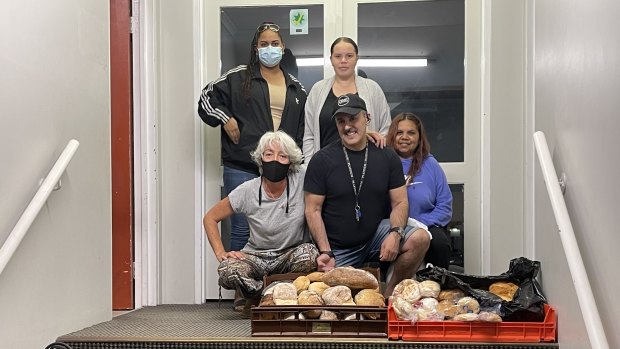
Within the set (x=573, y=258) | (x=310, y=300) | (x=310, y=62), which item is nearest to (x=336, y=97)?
(x=310, y=62)

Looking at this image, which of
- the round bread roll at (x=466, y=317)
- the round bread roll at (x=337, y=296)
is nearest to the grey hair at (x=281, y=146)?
the round bread roll at (x=337, y=296)

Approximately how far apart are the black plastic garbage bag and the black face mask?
78cm

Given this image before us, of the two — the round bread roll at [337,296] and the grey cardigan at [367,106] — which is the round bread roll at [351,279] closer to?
the round bread roll at [337,296]

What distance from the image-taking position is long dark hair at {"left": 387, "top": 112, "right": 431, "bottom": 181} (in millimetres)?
3752

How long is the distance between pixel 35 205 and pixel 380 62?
2.20 meters

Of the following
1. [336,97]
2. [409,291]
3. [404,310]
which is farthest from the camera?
[336,97]

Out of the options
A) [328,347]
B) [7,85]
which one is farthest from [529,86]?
[7,85]

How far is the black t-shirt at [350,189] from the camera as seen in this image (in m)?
3.48

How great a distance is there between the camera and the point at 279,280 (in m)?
3.25

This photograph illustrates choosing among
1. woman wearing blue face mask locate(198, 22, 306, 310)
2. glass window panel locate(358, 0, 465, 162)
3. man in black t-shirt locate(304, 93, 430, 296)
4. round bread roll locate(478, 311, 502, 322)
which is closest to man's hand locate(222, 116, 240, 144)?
woman wearing blue face mask locate(198, 22, 306, 310)

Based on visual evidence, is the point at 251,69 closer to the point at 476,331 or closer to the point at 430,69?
the point at 430,69

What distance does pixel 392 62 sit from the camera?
4.23 meters

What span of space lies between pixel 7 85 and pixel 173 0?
184cm

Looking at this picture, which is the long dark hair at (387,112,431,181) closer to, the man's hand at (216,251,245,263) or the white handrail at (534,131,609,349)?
the man's hand at (216,251,245,263)
